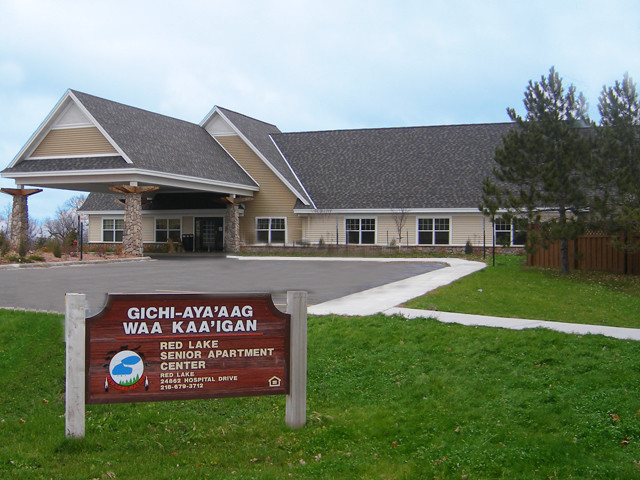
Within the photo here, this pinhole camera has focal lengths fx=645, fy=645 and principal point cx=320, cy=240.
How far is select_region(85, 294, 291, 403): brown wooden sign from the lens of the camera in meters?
6.06

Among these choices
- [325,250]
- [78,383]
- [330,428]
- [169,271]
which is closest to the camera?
[78,383]

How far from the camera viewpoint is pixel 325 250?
3475cm

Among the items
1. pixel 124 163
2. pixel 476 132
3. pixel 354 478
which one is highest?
pixel 476 132

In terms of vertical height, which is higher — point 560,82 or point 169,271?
point 560,82

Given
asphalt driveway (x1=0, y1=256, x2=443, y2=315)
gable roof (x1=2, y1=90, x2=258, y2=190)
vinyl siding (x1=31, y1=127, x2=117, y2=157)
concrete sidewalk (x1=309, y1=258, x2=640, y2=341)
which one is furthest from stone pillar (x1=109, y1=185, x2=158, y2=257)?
concrete sidewalk (x1=309, y1=258, x2=640, y2=341)

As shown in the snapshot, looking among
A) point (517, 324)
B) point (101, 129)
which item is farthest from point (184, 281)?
point (101, 129)

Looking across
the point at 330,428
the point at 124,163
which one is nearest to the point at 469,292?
the point at 330,428

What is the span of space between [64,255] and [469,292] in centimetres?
2083

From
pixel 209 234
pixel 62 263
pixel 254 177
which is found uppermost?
pixel 254 177

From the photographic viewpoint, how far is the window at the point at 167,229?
1574 inches

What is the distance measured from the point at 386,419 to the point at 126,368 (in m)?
2.78

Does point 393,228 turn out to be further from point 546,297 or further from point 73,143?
point 546,297

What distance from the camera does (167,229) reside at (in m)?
40.2

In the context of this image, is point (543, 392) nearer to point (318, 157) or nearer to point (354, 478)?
point (354, 478)
